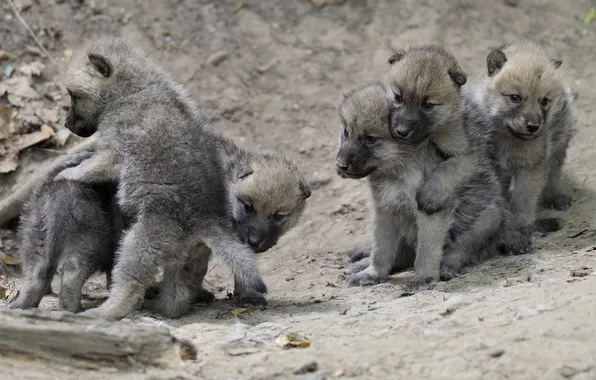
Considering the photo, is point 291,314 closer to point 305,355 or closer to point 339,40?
point 305,355

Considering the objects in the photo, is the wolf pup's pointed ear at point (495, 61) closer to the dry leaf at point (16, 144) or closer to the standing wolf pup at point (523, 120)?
the standing wolf pup at point (523, 120)

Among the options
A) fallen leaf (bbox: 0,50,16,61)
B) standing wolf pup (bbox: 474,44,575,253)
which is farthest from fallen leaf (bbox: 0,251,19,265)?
standing wolf pup (bbox: 474,44,575,253)

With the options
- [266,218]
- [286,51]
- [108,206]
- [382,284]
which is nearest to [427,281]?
[382,284]

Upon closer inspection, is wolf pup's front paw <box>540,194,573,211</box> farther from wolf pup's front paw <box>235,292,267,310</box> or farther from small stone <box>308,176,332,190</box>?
wolf pup's front paw <box>235,292,267,310</box>

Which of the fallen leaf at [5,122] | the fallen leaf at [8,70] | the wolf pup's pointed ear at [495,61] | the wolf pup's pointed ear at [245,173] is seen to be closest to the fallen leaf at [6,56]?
the fallen leaf at [8,70]

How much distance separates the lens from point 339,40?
9.77 m

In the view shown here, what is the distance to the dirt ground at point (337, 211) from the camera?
4.31 meters

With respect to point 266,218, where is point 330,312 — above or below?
below

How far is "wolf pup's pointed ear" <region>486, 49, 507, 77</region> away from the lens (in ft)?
23.1

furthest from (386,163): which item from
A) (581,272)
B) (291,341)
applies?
(291,341)

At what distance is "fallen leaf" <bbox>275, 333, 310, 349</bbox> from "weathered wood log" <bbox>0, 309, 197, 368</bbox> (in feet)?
2.07

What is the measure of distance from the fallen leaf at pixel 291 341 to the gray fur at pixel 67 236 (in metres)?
1.70

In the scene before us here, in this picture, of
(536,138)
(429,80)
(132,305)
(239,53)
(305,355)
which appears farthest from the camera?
(239,53)

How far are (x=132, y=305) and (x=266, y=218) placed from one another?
1101mm
